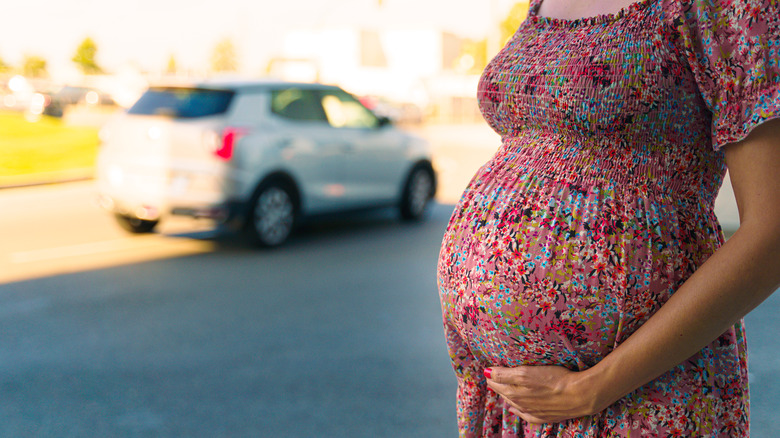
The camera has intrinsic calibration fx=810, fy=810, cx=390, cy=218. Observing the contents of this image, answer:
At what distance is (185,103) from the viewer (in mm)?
8102

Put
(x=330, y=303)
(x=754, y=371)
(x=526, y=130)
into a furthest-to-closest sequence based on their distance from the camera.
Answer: (x=330, y=303), (x=754, y=371), (x=526, y=130)

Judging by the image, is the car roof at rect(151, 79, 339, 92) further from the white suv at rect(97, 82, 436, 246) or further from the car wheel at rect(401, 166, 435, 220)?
the car wheel at rect(401, 166, 435, 220)

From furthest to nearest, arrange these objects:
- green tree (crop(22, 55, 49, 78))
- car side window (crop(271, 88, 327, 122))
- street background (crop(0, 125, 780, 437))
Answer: green tree (crop(22, 55, 49, 78)) → car side window (crop(271, 88, 327, 122)) → street background (crop(0, 125, 780, 437))

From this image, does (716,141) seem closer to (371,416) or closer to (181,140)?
(371,416)

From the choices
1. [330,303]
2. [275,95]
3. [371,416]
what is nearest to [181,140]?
[275,95]

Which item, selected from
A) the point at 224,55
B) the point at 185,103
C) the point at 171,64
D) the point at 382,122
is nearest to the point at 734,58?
the point at 185,103

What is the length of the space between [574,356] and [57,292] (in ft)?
19.0

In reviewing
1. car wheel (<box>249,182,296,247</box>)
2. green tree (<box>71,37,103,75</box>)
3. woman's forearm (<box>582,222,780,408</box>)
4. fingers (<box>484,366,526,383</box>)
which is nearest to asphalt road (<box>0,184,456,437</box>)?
car wheel (<box>249,182,296,247</box>)

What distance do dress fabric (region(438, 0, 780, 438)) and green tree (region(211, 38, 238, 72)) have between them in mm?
104568

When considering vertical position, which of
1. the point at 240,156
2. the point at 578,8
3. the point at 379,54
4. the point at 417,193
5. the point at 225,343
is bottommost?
the point at 225,343

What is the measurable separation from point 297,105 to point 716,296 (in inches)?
305

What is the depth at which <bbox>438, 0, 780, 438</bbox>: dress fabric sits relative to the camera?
1.24 metres

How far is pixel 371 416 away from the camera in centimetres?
397

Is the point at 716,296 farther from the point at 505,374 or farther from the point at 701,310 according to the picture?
the point at 505,374
